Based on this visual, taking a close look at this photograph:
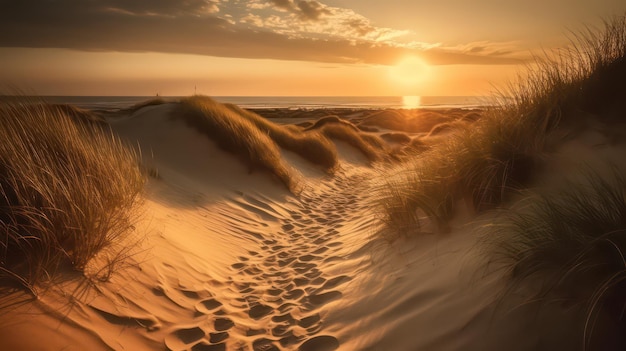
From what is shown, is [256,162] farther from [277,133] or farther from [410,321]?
[410,321]

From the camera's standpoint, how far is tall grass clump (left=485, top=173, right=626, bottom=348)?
5.20ft

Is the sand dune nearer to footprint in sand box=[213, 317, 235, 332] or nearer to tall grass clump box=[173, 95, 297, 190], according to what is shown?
footprint in sand box=[213, 317, 235, 332]

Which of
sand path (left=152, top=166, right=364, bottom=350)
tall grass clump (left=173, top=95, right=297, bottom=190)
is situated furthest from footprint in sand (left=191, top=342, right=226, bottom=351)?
tall grass clump (left=173, top=95, right=297, bottom=190)

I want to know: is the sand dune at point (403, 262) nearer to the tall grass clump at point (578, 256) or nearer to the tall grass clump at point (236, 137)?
the tall grass clump at point (578, 256)

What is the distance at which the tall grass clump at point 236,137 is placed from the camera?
7.71m

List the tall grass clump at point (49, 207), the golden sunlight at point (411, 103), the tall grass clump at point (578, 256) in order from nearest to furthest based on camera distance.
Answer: the tall grass clump at point (578, 256) → the tall grass clump at point (49, 207) → the golden sunlight at point (411, 103)

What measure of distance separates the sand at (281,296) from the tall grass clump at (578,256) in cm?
11

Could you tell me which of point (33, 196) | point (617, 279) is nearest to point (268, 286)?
point (33, 196)

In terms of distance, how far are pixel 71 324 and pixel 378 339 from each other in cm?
195

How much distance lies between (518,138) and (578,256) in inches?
76.5

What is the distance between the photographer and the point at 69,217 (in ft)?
8.05

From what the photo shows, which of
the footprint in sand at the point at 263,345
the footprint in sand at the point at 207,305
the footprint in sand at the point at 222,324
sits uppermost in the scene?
the footprint in sand at the point at 207,305

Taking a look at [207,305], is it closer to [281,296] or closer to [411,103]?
[281,296]

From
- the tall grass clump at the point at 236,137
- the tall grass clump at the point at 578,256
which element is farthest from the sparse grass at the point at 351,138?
the tall grass clump at the point at 578,256
